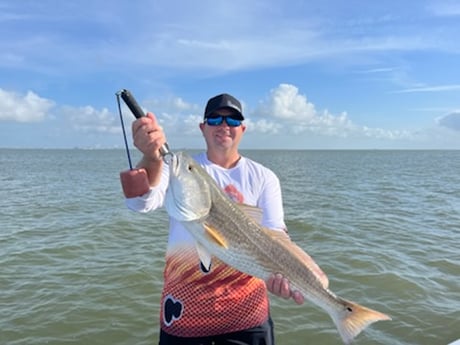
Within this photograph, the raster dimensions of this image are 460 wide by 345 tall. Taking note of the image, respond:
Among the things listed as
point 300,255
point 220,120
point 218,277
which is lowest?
point 218,277

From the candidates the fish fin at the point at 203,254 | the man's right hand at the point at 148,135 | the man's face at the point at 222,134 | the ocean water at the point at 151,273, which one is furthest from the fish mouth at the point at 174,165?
the ocean water at the point at 151,273

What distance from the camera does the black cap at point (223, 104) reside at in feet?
13.3

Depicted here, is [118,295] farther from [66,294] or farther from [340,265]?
[340,265]

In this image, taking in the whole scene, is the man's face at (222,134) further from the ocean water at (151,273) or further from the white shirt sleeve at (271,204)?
the ocean water at (151,273)

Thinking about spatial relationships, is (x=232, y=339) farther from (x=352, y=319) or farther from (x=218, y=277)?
(x=352, y=319)

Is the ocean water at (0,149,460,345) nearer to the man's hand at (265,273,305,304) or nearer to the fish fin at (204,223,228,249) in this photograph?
the man's hand at (265,273,305,304)

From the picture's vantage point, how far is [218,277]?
3.90 m

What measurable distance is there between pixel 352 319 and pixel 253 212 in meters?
1.25

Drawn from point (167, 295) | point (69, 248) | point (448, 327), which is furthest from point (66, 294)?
point (448, 327)

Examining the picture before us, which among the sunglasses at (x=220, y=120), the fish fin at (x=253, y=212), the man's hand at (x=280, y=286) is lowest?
the man's hand at (x=280, y=286)

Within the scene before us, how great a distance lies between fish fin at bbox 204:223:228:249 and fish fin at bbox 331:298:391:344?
1211 millimetres

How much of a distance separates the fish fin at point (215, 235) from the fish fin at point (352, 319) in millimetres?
1211

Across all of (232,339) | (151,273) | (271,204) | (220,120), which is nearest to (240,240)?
(271,204)

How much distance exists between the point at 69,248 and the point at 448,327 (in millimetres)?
10987
